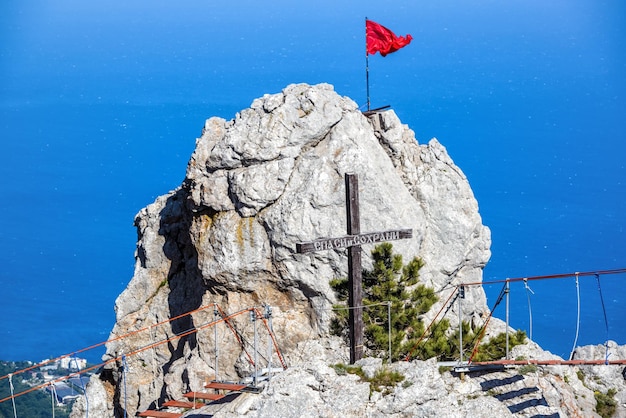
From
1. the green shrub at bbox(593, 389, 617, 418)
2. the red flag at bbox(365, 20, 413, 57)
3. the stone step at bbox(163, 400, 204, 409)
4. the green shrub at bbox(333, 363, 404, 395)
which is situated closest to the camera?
the green shrub at bbox(333, 363, 404, 395)

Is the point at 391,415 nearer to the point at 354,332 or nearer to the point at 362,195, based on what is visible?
the point at 354,332

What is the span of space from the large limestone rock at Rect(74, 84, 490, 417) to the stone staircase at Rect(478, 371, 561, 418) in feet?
24.7

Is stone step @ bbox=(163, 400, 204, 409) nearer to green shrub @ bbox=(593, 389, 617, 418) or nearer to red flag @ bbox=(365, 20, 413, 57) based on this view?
green shrub @ bbox=(593, 389, 617, 418)

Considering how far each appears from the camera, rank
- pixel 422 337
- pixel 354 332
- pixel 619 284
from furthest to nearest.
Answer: pixel 619 284 → pixel 422 337 → pixel 354 332

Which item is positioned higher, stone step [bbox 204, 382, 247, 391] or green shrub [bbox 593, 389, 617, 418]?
stone step [bbox 204, 382, 247, 391]

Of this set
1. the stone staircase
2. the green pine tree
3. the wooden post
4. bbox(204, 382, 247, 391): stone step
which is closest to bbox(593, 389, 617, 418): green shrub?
the stone staircase

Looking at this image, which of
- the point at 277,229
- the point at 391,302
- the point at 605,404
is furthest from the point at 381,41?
the point at 605,404

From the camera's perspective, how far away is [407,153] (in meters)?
30.6

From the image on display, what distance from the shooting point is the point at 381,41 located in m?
30.1

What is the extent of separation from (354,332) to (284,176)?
22.5ft

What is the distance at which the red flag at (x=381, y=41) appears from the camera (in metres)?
30.0

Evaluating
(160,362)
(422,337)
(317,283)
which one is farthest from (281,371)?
(160,362)

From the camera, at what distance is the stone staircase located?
20000 millimetres

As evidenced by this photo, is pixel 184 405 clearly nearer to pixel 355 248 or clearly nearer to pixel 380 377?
pixel 380 377
